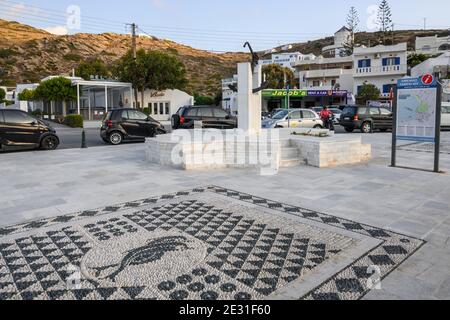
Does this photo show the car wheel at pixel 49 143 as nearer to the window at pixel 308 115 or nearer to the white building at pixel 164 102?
the window at pixel 308 115

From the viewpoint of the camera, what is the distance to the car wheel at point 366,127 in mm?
21625

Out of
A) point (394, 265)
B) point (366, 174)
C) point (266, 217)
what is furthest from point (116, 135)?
point (394, 265)

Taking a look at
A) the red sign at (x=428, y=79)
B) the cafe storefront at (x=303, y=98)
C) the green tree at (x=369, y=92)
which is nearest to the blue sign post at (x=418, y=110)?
the red sign at (x=428, y=79)

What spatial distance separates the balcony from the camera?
46.3 meters

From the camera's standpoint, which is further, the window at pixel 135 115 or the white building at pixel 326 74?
the white building at pixel 326 74

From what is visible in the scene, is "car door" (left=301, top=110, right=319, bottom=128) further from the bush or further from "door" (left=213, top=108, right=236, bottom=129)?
the bush

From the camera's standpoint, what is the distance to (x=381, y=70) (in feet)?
155

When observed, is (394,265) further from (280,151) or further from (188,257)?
(280,151)

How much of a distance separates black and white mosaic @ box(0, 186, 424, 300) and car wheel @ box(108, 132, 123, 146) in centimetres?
1077

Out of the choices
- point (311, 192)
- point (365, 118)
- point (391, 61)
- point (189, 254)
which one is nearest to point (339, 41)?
point (391, 61)

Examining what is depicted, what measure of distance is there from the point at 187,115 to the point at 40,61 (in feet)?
294

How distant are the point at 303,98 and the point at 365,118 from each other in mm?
29420

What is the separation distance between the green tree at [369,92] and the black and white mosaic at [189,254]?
1669 inches

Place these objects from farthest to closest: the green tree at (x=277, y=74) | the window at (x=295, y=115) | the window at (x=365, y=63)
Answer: the green tree at (x=277, y=74) < the window at (x=365, y=63) < the window at (x=295, y=115)
